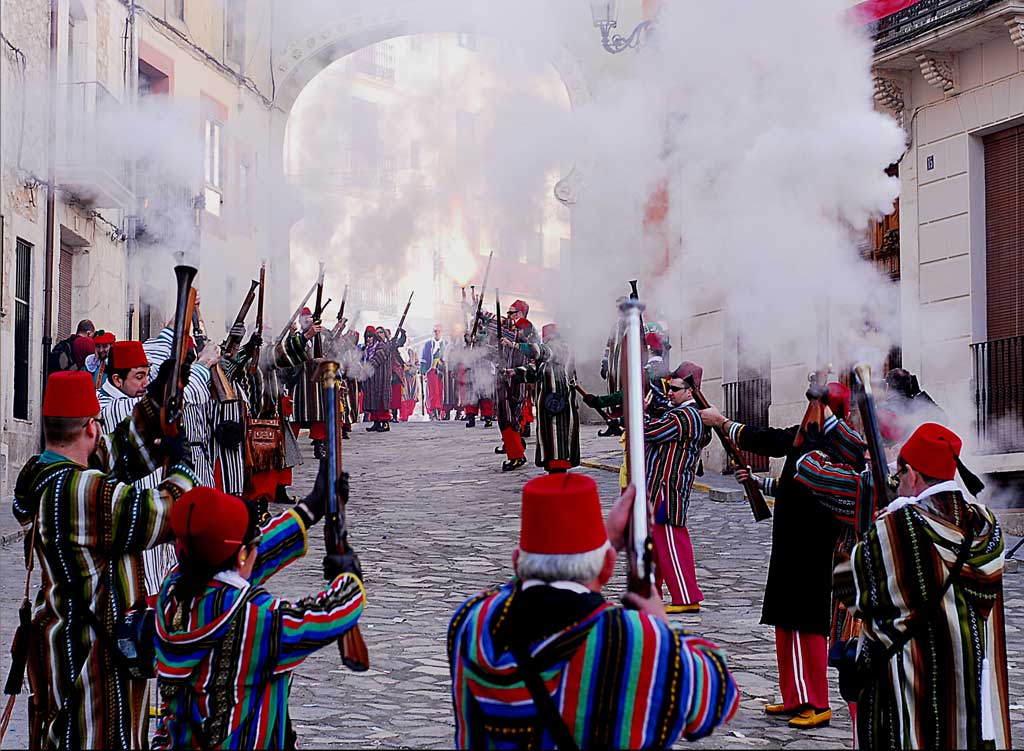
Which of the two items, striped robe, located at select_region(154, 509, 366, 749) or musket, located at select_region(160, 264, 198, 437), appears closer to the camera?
striped robe, located at select_region(154, 509, 366, 749)

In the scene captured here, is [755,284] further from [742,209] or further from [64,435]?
[64,435]

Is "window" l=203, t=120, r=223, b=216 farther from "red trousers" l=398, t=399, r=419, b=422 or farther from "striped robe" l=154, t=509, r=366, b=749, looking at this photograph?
"striped robe" l=154, t=509, r=366, b=749

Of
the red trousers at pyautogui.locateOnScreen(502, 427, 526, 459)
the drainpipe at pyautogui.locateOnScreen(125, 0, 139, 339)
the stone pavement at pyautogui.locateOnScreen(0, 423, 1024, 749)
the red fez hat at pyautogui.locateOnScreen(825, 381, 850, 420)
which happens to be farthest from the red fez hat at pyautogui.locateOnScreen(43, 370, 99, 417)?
the drainpipe at pyautogui.locateOnScreen(125, 0, 139, 339)

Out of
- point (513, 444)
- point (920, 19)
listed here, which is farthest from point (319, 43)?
point (920, 19)

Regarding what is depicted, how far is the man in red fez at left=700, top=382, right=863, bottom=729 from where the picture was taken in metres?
6.68

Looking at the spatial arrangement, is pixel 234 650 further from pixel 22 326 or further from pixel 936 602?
pixel 22 326

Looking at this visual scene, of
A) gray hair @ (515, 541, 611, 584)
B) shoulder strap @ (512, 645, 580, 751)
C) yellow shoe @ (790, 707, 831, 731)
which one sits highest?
gray hair @ (515, 541, 611, 584)

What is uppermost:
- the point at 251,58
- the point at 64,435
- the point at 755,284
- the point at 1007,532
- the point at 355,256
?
the point at 251,58

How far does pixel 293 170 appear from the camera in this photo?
25.8 m

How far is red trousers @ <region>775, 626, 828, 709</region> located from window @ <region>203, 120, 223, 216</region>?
56.7ft

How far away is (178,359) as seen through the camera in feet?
18.1

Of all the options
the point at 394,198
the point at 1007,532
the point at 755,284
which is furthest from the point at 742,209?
the point at 394,198

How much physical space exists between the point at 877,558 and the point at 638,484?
167 cm

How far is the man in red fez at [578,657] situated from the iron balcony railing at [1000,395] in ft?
33.6
